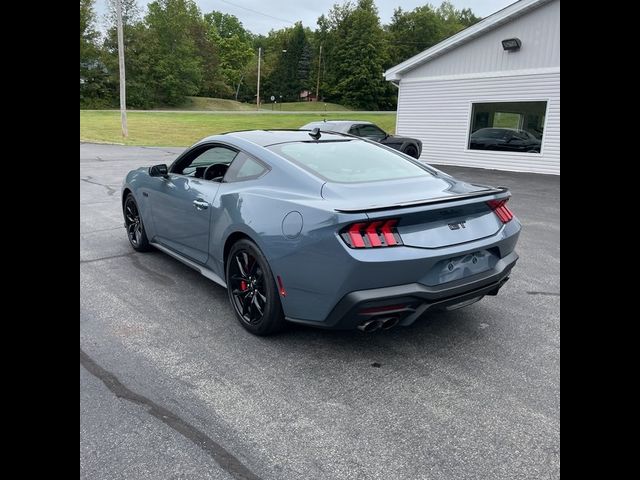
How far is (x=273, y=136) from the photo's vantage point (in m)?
4.32

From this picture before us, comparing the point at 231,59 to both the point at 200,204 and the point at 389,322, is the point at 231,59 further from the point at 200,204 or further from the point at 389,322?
the point at 389,322

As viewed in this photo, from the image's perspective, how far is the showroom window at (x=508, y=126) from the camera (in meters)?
14.5

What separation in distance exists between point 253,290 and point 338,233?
1.00 meters

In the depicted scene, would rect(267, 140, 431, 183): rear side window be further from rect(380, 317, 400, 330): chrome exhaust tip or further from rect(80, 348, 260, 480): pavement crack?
rect(80, 348, 260, 480): pavement crack

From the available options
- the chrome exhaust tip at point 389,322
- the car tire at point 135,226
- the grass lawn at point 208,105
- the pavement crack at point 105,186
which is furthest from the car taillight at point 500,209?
the grass lawn at point 208,105

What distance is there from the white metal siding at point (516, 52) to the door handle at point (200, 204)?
13011 mm

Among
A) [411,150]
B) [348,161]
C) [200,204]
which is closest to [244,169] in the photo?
[200,204]

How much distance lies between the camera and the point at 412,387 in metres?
2.93

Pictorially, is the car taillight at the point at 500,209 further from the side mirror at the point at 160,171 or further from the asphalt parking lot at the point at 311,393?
the side mirror at the point at 160,171

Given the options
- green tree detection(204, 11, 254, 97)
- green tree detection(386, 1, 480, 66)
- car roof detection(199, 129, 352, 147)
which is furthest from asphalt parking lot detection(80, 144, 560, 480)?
green tree detection(386, 1, 480, 66)
